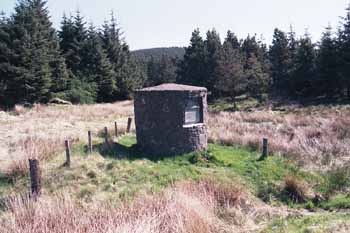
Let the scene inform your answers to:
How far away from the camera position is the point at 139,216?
480cm

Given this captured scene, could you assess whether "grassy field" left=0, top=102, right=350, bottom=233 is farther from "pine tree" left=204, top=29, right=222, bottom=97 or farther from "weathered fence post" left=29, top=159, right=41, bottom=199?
"pine tree" left=204, top=29, right=222, bottom=97

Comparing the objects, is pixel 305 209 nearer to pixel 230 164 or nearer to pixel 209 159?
pixel 230 164

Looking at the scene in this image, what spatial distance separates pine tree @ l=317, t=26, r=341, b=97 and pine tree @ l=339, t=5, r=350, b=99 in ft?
1.57

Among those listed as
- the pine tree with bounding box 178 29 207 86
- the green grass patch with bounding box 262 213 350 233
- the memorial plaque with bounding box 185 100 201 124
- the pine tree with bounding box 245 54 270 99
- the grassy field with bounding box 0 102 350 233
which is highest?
the pine tree with bounding box 178 29 207 86

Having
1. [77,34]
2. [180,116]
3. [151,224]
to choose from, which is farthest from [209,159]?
[77,34]

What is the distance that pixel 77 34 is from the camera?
40.3 metres

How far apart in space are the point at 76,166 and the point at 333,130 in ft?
36.1

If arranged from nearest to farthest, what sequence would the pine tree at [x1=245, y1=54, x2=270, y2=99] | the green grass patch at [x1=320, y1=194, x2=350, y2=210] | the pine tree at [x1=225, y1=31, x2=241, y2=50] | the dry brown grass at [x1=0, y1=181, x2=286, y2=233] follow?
1. the dry brown grass at [x1=0, y1=181, x2=286, y2=233]
2. the green grass patch at [x1=320, y1=194, x2=350, y2=210]
3. the pine tree at [x1=245, y1=54, x2=270, y2=99]
4. the pine tree at [x1=225, y1=31, x2=241, y2=50]

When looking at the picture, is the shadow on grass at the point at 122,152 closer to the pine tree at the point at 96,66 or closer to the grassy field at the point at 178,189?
the grassy field at the point at 178,189

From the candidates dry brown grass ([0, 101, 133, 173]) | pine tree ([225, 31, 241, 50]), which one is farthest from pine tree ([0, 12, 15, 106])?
pine tree ([225, 31, 241, 50])

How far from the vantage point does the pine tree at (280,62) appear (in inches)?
1622

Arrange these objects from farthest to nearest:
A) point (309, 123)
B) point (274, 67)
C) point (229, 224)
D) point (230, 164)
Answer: point (274, 67), point (309, 123), point (230, 164), point (229, 224)

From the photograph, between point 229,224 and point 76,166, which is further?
point 76,166

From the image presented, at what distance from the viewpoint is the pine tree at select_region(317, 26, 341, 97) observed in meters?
33.1
